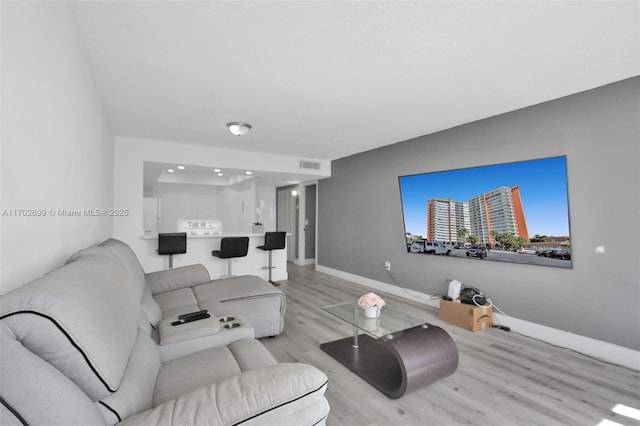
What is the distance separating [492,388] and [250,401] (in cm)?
211

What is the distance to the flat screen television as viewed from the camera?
168 inches

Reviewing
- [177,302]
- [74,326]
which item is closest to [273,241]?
[177,302]

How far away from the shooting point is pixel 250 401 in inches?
41.8

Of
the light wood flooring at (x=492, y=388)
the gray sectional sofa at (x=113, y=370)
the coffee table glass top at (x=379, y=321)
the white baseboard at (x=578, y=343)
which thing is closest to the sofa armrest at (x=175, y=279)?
the light wood flooring at (x=492, y=388)

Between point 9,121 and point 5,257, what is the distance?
0.47m

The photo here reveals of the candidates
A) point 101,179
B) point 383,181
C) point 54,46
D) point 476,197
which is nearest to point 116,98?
point 101,179

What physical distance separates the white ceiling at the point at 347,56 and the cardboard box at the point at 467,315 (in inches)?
90.1

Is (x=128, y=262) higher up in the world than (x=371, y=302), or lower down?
higher up

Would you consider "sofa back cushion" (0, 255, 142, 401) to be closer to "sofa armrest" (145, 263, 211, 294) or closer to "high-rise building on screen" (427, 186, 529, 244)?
"sofa armrest" (145, 263, 211, 294)

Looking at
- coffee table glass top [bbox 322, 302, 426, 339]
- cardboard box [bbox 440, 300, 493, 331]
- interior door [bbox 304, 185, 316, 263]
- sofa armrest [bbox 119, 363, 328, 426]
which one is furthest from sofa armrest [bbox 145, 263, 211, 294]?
interior door [bbox 304, 185, 316, 263]

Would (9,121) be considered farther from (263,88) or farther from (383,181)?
(383,181)

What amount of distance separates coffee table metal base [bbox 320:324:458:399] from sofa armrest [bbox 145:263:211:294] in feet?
5.97

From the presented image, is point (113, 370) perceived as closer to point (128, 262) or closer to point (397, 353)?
point (128, 262)

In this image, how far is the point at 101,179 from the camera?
304cm
